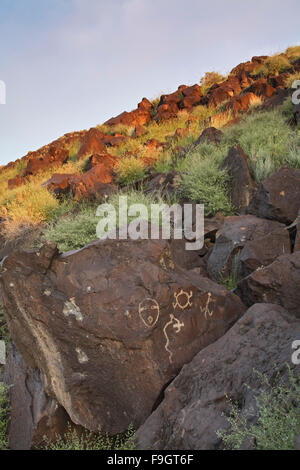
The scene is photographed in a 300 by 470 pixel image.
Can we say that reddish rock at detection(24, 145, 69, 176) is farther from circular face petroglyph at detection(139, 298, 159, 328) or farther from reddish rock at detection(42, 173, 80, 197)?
circular face petroglyph at detection(139, 298, 159, 328)

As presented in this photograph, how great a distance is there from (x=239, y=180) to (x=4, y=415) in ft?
15.6

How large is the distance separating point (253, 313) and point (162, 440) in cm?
106

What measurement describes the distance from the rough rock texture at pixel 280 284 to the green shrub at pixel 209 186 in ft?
9.23

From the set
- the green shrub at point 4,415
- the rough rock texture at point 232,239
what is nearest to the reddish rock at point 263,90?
the rough rock texture at point 232,239

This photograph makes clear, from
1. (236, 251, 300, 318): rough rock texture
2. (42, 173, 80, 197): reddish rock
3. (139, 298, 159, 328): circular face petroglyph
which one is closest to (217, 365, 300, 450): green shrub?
(139, 298, 159, 328): circular face petroglyph

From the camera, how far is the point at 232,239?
4.20 meters

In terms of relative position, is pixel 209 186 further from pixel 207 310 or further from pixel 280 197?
pixel 207 310

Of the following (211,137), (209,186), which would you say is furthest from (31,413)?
(211,137)

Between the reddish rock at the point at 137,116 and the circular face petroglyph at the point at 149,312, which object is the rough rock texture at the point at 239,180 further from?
the reddish rock at the point at 137,116

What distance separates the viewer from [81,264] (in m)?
2.78

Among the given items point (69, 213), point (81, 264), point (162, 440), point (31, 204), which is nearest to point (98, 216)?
point (69, 213)
